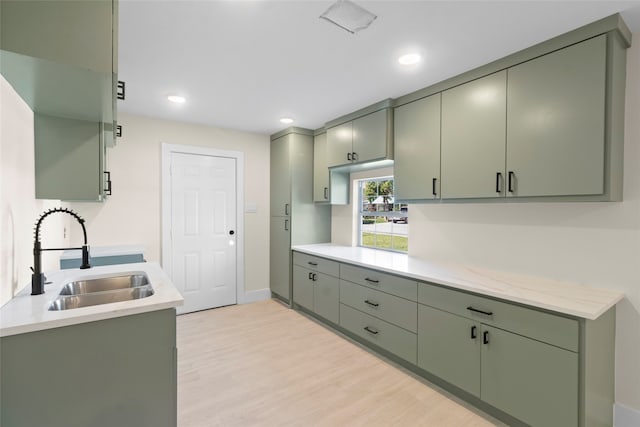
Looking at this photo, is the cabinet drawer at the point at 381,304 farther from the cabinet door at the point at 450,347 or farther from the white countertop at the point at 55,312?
the white countertop at the point at 55,312

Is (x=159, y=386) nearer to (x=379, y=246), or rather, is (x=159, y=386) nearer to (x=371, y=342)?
(x=371, y=342)

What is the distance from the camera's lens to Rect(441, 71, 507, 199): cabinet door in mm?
2201

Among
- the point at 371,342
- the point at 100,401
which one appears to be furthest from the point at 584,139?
the point at 100,401

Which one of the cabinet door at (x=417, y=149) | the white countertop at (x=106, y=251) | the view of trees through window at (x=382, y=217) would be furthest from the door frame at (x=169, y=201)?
the cabinet door at (x=417, y=149)

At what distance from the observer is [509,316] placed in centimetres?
188

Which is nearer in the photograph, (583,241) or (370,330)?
(583,241)

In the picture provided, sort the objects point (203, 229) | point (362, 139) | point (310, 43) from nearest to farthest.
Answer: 1. point (310, 43)
2. point (362, 139)
3. point (203, 229)

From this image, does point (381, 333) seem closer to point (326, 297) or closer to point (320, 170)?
point (326, 297)

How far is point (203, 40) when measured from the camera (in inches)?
78.4

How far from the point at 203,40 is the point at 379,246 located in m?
2.78

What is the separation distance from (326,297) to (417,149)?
1.86m

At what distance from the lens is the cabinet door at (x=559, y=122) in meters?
1.77

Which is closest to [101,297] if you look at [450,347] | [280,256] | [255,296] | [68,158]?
[68,158]

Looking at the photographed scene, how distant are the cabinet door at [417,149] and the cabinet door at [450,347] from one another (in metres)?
1.01
